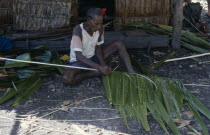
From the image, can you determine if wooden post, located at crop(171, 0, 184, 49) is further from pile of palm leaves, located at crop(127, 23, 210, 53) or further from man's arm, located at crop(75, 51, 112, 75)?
man's arm, located at crop(75, 51, 112, 75)

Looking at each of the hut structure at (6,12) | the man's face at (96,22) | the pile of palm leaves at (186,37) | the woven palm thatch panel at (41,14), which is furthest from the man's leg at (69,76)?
the hut structure at (6,12)

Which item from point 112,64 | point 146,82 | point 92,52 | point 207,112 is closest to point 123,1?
point 112,64

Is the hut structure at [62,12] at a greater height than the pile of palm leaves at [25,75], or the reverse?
the hut structure at [62,12]

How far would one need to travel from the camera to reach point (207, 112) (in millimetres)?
3684

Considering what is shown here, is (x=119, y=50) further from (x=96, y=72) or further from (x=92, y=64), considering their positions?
(x=92, y=64)

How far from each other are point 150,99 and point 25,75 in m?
1.82

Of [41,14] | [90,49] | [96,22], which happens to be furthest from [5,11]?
[96,22]

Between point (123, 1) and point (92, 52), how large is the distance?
1889mm

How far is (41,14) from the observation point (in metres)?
5.96

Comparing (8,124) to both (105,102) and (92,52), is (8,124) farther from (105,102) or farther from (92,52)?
(92,52)

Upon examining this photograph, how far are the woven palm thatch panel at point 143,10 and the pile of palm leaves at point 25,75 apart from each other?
5.91 ft

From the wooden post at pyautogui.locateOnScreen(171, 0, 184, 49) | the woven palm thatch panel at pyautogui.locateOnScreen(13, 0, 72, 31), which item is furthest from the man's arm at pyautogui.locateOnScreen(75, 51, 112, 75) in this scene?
the wooden post at pyautogui.locateOnScreen(171, 0, 184, 49)

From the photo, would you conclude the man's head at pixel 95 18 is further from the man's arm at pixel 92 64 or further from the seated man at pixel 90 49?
the man's arm at pixel 92 64

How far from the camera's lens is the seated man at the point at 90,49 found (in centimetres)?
410
